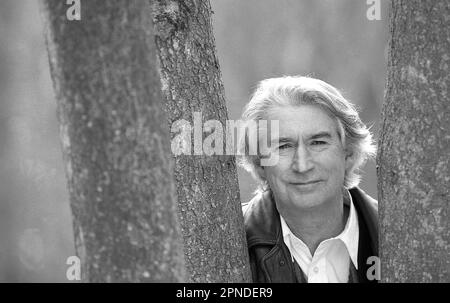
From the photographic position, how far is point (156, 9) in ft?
12.5

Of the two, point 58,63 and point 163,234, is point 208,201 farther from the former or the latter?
point 58,63

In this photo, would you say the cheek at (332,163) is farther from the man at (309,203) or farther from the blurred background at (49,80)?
the blurred background at (49,80)

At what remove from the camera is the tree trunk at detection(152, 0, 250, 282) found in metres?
3.77

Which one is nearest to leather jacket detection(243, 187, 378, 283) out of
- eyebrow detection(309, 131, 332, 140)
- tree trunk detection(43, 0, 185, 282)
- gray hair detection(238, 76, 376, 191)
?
gray hair detection(238, 76, 376, 191)

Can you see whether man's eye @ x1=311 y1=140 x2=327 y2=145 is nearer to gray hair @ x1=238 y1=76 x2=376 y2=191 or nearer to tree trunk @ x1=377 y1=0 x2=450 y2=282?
gray hair @ x1=238 y1=76 x2=376 y2=191

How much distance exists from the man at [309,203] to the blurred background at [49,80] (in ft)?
41.4

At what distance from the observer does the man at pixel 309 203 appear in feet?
13.7

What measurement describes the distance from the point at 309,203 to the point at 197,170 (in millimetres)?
719

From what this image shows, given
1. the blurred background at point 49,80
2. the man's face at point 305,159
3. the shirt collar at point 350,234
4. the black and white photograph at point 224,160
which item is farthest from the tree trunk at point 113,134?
the blurred background at point 49,80

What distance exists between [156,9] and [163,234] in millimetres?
1454

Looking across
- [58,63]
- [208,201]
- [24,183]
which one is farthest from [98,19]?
[24,183]

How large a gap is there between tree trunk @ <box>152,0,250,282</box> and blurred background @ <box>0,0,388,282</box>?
13289mm

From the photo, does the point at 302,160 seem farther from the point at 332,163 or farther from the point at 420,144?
the point at 420,144

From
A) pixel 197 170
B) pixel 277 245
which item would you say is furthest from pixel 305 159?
pixel 197 170
